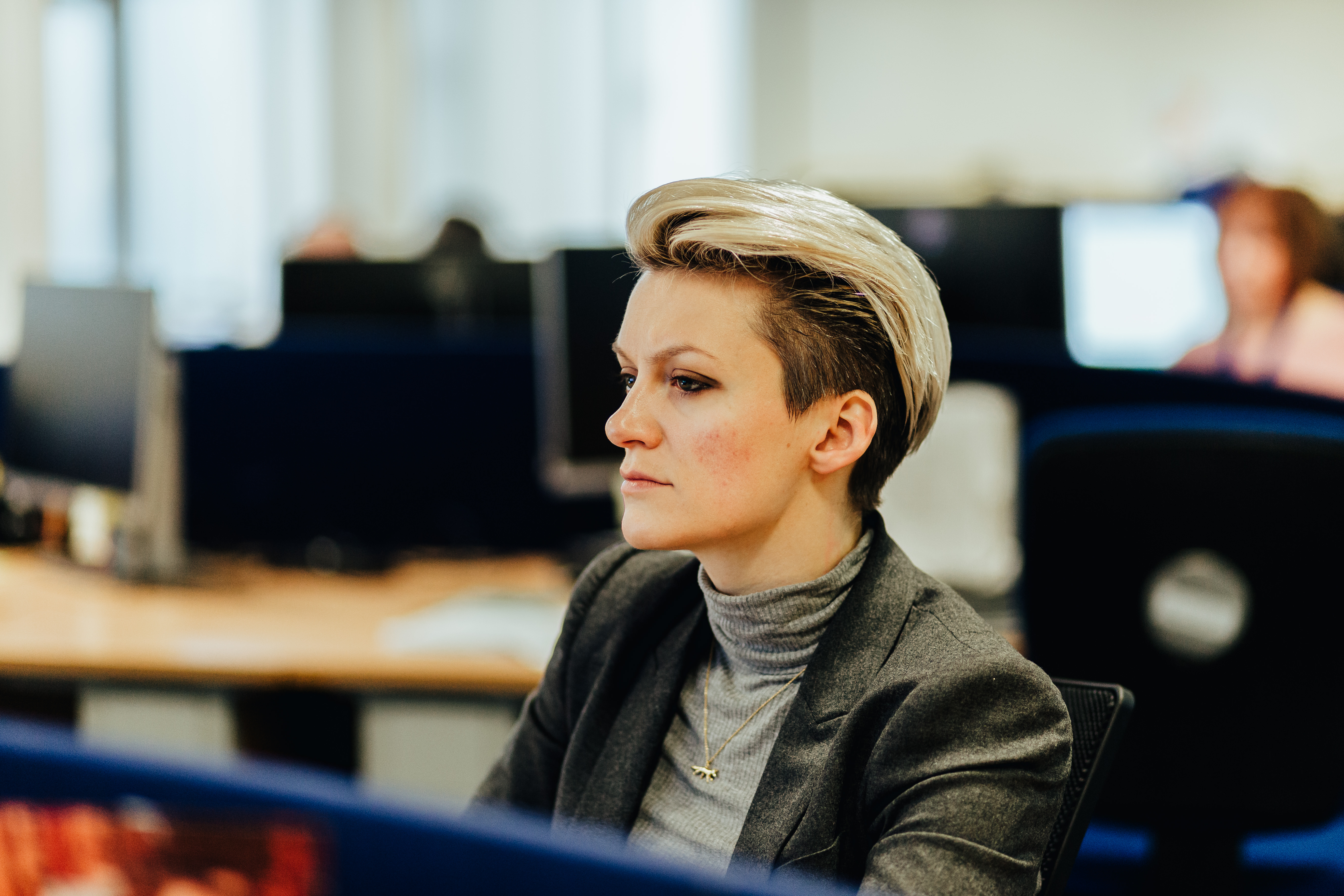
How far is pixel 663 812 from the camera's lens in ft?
3.27

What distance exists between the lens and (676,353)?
0.93 m

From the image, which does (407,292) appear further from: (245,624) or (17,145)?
(17,145)

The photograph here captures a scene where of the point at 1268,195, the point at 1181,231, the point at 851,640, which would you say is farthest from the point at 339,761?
the point at 1268,195

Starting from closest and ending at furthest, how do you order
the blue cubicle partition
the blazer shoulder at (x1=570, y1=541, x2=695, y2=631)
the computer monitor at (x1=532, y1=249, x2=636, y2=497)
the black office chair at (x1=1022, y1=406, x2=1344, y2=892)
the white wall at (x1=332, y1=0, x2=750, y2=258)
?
the blue cubicle partition → the blazer shoulder at (x1=570, y1=541, x2=695, y2=631) → the black office chair at (x1=1022, y1=406, x2=1344, y2=892) → the computer monitor at (x1=532, y1=249, x2=636, y2=497) → the white wall at (x1=332, y1=0, x2=750, y2=258)

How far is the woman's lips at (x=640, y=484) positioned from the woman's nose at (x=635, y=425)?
21 millimetres

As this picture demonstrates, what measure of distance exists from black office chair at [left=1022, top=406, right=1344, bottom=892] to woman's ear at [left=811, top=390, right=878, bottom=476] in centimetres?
59

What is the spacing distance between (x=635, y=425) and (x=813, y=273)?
0.17 m

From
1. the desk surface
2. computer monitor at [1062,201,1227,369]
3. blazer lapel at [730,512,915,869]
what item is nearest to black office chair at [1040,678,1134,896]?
blazer lapel at [730,512,915,869]

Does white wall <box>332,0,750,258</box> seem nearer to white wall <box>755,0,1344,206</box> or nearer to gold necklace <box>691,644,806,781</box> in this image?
white wall <box>755,0,1344,206</box>

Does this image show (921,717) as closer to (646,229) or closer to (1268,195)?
(646,229)

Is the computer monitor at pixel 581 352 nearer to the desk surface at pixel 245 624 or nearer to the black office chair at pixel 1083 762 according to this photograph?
the desk surface at pixel 245 624

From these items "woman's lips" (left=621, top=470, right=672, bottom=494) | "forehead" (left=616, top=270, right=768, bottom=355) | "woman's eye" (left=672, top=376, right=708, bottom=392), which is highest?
"forehead" (left=616, top=270, right=768, bottom=355)

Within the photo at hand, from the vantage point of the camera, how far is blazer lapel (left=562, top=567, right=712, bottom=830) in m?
0.99

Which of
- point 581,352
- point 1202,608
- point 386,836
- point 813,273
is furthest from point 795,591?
point 581,352
